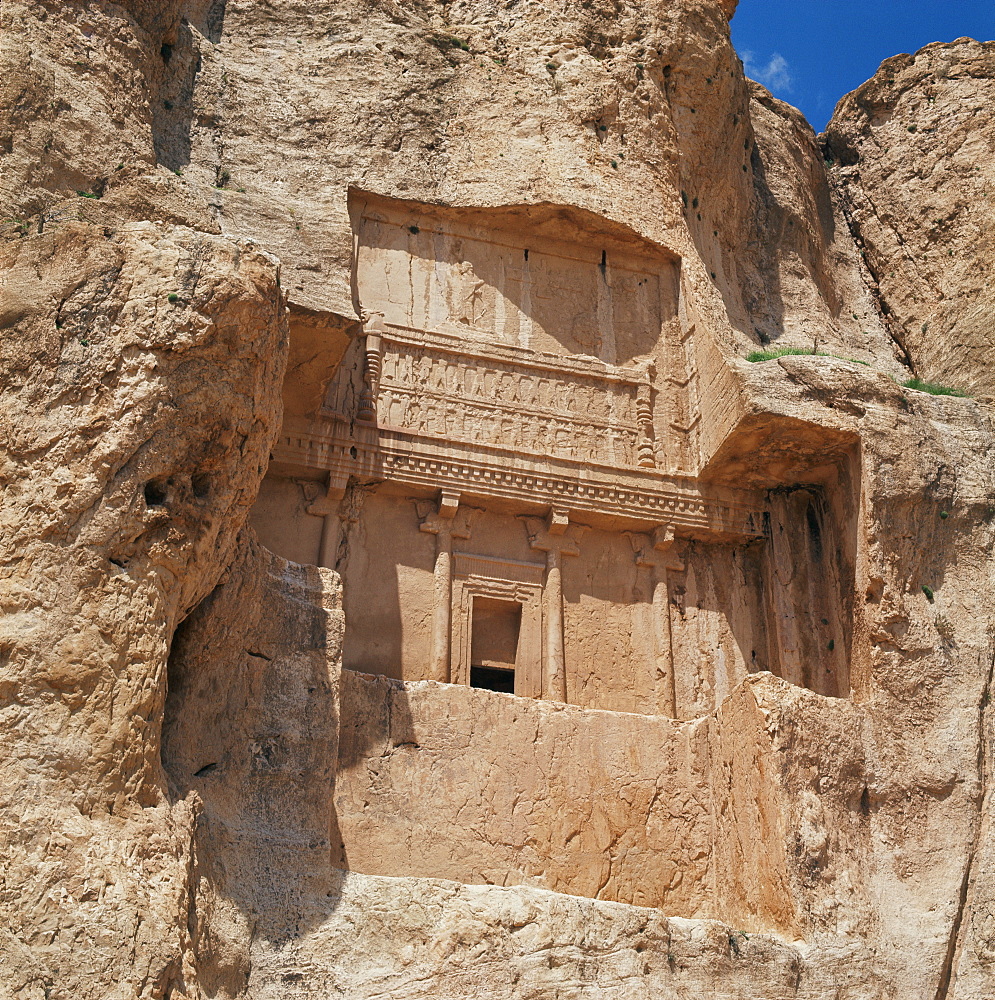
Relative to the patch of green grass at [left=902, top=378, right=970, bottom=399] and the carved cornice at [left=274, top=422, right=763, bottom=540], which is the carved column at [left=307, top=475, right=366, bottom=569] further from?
the patch of green grass at [left=902, top=378, right=970, bottom=399]

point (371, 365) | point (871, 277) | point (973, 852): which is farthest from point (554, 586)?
point (871, 277)

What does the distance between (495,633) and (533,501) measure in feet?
4.25

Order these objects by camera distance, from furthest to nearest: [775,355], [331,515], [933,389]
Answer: [933,389] → [775,355] → [331,515]

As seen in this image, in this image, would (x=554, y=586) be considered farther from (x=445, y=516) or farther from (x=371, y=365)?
(x=371, y=365)

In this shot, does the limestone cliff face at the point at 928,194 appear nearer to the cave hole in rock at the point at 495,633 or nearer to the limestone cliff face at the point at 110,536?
the cave hole in rock at the point at 495,633

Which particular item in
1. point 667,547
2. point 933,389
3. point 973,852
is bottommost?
point 973,852

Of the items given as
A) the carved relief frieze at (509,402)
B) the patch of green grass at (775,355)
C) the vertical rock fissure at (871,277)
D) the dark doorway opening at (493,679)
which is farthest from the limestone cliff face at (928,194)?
the dark doorway opening at (493,679)

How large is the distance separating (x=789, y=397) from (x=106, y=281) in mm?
6335

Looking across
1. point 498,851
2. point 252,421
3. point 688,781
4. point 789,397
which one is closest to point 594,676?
point 688,781

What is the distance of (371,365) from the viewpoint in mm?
12562

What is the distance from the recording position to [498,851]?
10.7 metres

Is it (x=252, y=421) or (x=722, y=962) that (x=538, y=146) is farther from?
(x=722, y=962)

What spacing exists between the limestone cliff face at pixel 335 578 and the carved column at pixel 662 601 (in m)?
0.64

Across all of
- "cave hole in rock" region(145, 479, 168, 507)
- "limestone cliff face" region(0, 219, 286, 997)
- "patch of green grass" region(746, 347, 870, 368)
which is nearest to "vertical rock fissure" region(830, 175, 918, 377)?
"patch of green grass" region(746, 347, 870, 368)
